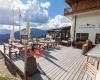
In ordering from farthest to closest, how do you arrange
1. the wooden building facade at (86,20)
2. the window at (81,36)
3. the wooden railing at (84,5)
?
1. the window at (81,36)
2. the wooden railing at (84,5)
3. the wooden building facade at (86,20)

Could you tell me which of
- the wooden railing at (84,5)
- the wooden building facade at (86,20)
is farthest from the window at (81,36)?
the wooden railing at (84,5)

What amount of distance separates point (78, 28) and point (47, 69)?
12.3 meters

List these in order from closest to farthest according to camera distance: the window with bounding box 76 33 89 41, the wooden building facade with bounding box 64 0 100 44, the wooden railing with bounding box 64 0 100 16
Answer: the wooden building facade with bounding box 64 0 100 44
the wooden railing with bounding box 64 0 100 16
the window with bounding box 76 33 89 41

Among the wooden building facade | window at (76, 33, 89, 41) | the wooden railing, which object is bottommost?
window at (76, 33, 89, 41)

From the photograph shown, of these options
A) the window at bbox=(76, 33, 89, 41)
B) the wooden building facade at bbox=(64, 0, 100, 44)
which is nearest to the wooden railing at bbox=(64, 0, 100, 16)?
the wooden building facade at bbox=(64, 0, 100, 44)

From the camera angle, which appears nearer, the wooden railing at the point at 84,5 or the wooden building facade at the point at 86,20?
the wooden building facade at the point at 86,20

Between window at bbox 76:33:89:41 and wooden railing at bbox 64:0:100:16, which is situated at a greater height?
wooden railing at bbox 64:0:100:16

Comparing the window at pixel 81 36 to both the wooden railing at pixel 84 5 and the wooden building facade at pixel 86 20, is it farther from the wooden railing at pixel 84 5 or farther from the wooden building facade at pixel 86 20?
the wooden railing at pixel 84 5

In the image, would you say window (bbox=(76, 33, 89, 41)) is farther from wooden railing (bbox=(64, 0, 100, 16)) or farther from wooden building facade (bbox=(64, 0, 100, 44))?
wooden railing (bbox=(64, 0, 100, 16))

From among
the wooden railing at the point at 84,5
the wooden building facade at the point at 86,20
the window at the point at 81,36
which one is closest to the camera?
the wooden building facade at the point at 86,20

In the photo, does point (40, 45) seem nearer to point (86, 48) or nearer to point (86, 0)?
point (86, 48)

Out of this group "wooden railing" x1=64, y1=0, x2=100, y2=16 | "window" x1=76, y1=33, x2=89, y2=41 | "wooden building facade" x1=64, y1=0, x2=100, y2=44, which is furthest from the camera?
"window" x1=76, y1=33, x2=89, y2=41

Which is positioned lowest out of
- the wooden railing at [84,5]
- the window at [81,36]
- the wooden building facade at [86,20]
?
the window at [81,36]

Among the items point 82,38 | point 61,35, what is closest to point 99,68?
point 82,38
